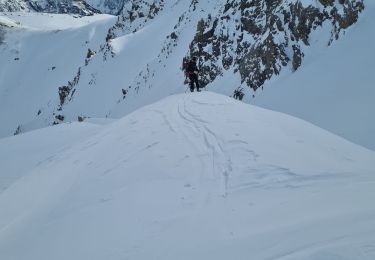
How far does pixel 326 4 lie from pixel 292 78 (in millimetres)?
3933

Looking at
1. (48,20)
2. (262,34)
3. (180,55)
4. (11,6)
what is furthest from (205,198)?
(11,6)

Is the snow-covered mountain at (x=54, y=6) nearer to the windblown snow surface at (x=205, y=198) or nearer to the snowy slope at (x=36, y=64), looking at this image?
the snowy slope at (x=36, y=64)

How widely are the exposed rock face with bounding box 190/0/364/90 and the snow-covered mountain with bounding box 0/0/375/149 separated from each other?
5 centimetres

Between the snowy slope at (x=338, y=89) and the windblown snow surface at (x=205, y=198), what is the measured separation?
15.5 ft

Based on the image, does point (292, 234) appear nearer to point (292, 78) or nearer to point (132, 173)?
point (132, 173)

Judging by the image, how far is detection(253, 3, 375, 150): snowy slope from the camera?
46.2 ft

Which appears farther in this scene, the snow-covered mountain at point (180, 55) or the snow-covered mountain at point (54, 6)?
the snow-covered mountain at point (54, 6)

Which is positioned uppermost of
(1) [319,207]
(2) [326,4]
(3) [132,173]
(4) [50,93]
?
(2) [326,4]

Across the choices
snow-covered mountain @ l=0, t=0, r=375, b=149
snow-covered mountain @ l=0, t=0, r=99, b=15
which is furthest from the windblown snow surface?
snow-covered mountain @ l=0, t=0, r=99, b=15

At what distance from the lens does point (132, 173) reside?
7.61m

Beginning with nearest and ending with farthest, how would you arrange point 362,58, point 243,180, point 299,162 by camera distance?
point 243,180 → point 299,162 → point 362,58

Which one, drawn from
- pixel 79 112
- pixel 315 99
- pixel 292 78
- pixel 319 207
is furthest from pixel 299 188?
pixel 79 112

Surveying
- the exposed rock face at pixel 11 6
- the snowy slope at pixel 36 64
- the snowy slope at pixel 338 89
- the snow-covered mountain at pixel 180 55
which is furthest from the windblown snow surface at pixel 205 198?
the exposed rock face at pixel 11 6

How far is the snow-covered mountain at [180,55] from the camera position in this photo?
19859mm
